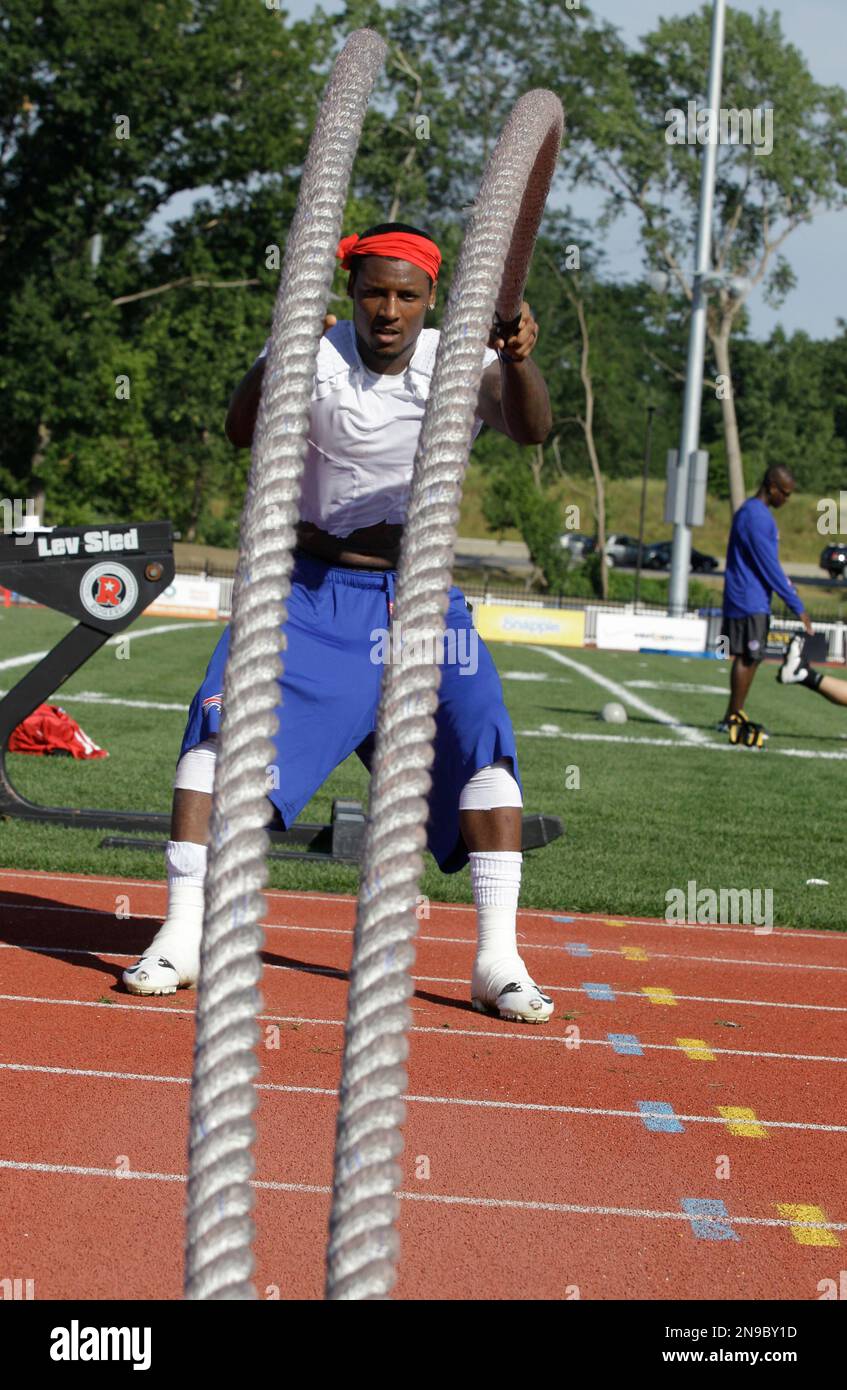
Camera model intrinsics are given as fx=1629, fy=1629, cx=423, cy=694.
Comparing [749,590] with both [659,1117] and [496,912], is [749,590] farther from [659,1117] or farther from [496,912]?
[659,1117]

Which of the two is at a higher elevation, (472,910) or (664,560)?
(664,560)

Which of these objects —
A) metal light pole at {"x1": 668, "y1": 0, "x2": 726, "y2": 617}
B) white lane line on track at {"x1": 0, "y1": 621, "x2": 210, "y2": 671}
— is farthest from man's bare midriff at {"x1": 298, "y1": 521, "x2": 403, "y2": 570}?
metal light pole at {"x1": 668, "y1": 0, "x2": 726, "y2": 617}

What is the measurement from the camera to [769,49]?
44188mm

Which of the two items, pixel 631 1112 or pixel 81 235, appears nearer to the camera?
pixel 631 1112

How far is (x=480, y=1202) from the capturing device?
3229 mm

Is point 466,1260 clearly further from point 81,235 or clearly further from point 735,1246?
point 81,235

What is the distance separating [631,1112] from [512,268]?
2.37m

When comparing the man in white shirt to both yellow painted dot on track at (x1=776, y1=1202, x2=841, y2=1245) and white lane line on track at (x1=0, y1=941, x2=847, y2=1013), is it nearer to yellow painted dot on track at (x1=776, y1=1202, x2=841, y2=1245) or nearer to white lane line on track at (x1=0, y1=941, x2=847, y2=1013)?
white lane line on track at (x1=0, y1=941, x2=847, y2=1013)

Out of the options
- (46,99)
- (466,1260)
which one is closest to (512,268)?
(466,1260)

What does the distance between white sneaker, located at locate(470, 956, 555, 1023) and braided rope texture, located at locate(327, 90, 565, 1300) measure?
10.4 feet

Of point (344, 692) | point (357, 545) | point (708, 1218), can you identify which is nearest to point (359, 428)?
point (357, 545)

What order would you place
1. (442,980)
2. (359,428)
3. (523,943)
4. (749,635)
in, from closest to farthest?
(359,428) < (442,980) < (523,943) < (749,635)

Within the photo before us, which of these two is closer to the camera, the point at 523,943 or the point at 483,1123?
the point at 483,1123

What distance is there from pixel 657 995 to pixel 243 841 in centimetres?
403
